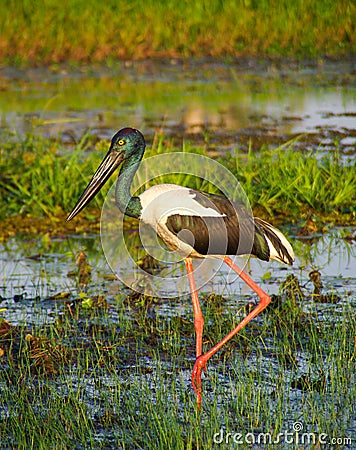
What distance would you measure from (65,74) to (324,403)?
10729mm

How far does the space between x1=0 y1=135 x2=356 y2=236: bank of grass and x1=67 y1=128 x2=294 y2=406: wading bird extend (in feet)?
7.38

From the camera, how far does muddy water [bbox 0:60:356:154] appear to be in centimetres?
1070

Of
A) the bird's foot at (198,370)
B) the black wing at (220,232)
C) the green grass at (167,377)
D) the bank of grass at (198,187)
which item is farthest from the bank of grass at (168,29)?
the bird's foot at (198,370)

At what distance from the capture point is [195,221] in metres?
5.36

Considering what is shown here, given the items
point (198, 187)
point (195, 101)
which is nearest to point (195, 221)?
point (198, 187)

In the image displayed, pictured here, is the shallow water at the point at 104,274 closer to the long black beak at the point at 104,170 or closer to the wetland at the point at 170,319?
the wetland at the point at 170,319

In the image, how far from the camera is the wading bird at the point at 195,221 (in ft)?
17.5

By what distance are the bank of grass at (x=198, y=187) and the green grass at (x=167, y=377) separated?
172 centimetres

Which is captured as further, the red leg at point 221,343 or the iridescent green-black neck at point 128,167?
the iridescent green-black neck at point 128,167

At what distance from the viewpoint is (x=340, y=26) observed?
16.1 m

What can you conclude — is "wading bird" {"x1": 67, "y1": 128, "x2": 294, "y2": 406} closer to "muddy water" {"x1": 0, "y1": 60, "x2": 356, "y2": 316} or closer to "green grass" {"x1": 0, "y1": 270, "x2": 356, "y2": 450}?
"green grass" {"x1": 0, "y1": 270, "x2": 356, "y2": 450}

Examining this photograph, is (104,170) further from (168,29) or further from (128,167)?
(168,29)

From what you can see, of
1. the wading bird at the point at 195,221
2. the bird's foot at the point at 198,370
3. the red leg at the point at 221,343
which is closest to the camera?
the bird's foot at the point at 198,370

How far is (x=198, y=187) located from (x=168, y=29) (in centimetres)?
826
